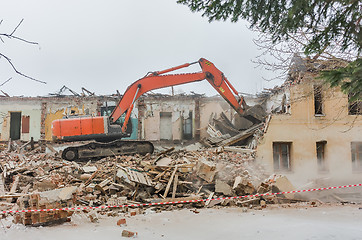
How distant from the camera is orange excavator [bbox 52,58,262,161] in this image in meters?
14.2

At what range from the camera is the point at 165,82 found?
15.0m

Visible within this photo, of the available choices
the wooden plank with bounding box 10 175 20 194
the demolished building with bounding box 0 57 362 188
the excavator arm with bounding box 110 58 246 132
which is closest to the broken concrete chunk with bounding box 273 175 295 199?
the demolished building with bounding box 0 57 362 188

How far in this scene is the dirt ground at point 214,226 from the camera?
559 cm

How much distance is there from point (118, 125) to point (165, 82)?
3222 millimetres

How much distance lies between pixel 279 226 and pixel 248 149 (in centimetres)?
931

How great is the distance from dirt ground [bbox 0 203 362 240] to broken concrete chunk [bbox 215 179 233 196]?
135cm

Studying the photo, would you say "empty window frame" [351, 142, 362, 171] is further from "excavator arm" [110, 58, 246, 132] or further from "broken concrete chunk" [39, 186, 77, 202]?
"broken concrete chunk" [39, 186, 77, 202]

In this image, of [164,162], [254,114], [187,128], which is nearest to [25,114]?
[187,128]

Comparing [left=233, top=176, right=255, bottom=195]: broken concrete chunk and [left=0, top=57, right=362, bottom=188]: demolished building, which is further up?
[left=0, top=57, right=362, bottom=188]: demolished building

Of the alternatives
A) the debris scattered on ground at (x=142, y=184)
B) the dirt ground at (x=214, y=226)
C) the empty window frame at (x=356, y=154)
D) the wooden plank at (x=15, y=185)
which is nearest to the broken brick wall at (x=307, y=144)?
the empty window frame at (x=356, y=154)

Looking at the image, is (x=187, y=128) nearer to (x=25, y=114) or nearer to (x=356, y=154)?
(x=356, y=154)

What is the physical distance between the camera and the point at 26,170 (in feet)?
38.3

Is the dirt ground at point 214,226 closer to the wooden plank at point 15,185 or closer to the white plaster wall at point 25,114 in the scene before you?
the wooden plank at point 15,185

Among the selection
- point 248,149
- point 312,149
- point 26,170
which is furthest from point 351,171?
point 26,170
